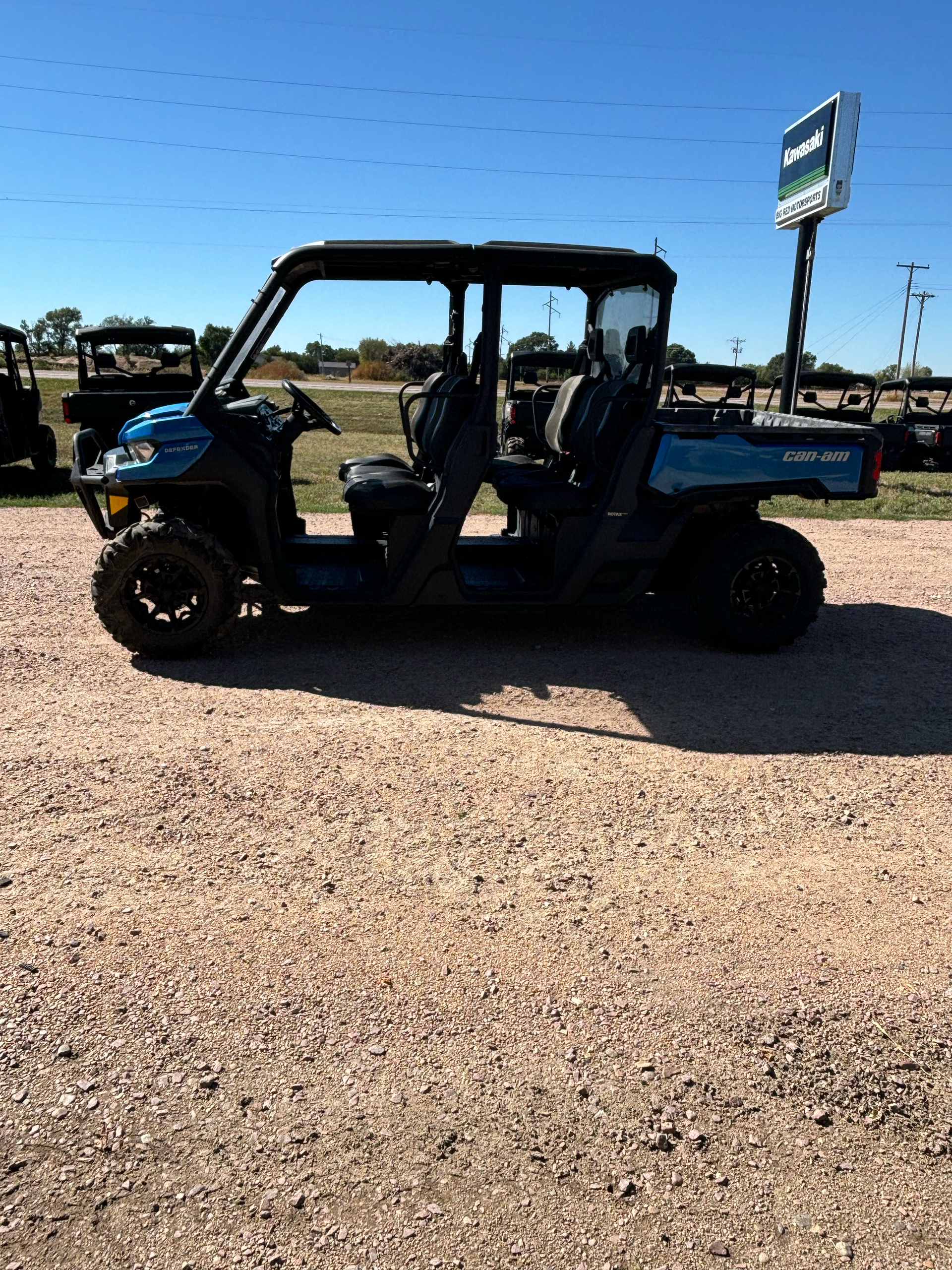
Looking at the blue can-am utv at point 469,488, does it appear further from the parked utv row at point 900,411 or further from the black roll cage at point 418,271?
the parked utv row at point 900,411

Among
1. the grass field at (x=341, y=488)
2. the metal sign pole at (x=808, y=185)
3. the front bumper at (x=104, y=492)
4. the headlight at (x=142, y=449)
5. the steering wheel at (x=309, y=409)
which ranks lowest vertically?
the grass field at (x=341, y=488)

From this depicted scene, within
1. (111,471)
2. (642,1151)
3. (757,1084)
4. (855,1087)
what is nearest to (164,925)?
(642,1151)

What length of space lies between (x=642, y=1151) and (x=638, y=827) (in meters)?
1.61

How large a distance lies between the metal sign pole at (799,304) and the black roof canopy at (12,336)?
10.7m

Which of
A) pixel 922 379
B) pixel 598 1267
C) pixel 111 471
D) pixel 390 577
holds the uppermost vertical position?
pixel 922 379

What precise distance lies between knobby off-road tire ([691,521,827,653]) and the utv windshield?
1.28 m

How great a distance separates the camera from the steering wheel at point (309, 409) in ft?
19.2

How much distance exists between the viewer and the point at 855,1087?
2.59m

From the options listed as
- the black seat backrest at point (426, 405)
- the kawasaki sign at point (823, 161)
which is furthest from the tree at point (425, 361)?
the kawasaki sign at point (823, 161)

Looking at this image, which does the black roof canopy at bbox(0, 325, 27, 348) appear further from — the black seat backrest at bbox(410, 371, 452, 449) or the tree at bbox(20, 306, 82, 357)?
the tree at bbox(20, 306, 82, 357)

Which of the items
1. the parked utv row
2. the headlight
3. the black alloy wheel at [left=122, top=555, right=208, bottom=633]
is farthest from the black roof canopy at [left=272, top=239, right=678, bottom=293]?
the parked utv row

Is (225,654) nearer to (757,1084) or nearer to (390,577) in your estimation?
(390,577)

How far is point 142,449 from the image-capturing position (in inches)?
213

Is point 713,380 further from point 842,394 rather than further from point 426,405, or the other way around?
point 426,405
